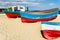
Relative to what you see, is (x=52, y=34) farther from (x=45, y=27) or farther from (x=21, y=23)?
(x=21, y=23)

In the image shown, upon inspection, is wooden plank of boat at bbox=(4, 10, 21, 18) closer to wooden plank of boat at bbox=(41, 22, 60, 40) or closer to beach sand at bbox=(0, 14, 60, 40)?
beach sand at bbox=(0, 14, 60, 40)

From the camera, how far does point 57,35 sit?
10.6 feet

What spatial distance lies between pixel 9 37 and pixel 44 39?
2.16 ft

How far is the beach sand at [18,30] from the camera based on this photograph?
3421 millimetres

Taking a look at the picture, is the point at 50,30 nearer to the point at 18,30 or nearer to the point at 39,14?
the point at 18,30

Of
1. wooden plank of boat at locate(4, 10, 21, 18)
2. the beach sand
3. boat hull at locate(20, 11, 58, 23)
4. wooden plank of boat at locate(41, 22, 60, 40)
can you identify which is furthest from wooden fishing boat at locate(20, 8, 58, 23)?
wooden plank of boat at locate(41, 22, 60, 40)

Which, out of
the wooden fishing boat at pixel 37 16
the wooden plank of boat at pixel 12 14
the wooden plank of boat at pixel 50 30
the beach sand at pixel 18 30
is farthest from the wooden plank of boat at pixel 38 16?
the wooden plank of boat at pixel 50 30

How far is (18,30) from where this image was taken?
3.67 metres

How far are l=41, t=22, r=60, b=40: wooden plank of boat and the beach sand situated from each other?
7.1 inches

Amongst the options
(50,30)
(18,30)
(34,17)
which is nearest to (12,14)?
(34,17)

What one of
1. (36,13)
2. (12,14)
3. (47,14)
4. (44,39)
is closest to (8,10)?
(12,14)

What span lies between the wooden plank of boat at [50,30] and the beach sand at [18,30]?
18cm

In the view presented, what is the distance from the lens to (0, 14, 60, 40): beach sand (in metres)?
3.42

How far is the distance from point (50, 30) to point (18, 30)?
2.41 ft
